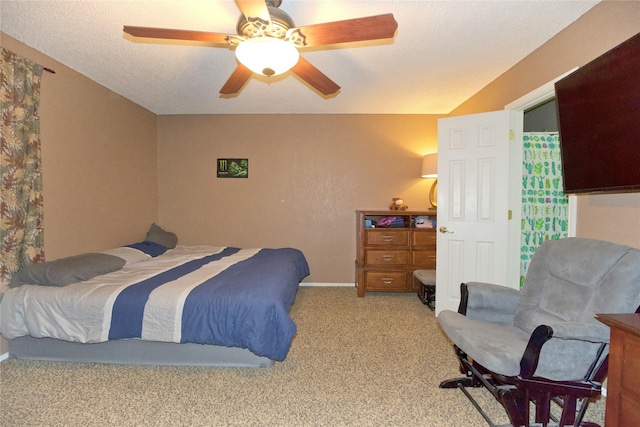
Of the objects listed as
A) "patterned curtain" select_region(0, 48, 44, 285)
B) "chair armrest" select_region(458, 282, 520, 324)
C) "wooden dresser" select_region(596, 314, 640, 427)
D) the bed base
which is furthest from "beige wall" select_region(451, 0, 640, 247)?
"patterned curtain" select_region(0, 48, 44, 285)

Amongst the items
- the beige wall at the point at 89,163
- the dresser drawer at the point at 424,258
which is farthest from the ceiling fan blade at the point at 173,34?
the dresser drawer at the point at 424,258

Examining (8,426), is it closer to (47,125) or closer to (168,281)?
(168,281)

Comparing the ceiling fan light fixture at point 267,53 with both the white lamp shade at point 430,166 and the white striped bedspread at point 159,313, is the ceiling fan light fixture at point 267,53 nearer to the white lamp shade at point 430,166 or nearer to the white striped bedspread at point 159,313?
the white striped bedspread at point 159,313

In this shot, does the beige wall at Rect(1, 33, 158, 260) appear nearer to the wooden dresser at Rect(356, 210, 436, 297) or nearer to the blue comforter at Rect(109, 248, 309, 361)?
the blue comforter at Rect(109, 248, 309, 361)

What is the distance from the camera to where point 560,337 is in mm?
1421

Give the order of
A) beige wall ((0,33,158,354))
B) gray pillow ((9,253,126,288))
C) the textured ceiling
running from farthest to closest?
1. beige wall ((0,33,158,354))
2. gray pillow ((9,253,126,288))
3. the textured ceiling

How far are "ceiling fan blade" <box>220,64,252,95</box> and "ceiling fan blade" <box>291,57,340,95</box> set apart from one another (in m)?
0.36

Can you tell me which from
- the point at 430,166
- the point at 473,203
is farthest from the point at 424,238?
the point at 473,203

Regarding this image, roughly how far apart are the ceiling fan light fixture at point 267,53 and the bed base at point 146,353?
1.96m

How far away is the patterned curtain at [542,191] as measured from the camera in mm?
2861

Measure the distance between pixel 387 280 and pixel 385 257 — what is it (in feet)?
0.99

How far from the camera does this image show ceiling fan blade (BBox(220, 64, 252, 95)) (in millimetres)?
2254

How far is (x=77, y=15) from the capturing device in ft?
7.18

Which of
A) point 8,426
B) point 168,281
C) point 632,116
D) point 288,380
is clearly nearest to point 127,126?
point 168,281
